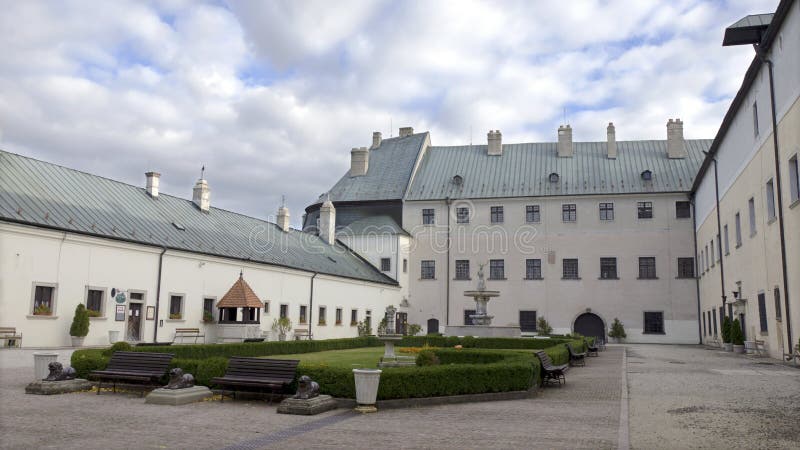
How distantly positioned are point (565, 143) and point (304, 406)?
142 feet

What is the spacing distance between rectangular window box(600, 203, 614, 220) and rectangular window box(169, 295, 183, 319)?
98.8 feet

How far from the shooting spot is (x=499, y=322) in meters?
47.6

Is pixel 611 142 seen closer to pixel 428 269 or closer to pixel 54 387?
pixel 428 269

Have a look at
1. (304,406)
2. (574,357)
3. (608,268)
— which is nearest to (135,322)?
(574,357)

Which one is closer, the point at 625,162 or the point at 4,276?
the point at 4,276

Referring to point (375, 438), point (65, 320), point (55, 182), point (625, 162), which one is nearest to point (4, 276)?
point (65, 320)

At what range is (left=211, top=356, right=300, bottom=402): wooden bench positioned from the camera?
12.5 meters

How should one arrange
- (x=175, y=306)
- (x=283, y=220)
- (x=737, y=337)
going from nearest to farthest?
1. (x=737, y=337)
2. (x=175, y=306)
3. (x=283, y=220)

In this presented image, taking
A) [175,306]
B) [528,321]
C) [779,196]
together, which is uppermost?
[779,196]

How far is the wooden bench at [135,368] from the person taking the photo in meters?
13.5

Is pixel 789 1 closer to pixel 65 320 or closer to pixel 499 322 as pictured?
pixel 65 320

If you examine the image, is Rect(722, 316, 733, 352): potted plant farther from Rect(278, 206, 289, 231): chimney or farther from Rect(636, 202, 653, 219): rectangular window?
Rect(278, 206, 289, 231): chimney

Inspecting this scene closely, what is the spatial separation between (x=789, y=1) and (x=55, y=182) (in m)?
27.4

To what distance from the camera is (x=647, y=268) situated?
45.8 m
